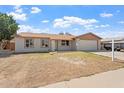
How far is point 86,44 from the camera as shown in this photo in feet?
124

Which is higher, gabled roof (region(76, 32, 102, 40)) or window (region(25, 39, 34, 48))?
gabled roof (region(76, 32, 102, 40))

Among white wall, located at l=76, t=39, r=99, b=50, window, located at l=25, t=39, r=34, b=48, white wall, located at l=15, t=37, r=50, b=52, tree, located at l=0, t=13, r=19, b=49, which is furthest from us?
white wall, located at l=76, t=39, r=99, b=50

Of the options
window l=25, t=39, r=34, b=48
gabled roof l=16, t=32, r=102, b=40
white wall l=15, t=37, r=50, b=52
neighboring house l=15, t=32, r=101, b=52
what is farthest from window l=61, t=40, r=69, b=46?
window l=25, t=39, r=34, b=48

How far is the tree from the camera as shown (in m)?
28.3

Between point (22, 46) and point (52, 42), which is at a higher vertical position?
point (52, 42)

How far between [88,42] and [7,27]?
15.2m

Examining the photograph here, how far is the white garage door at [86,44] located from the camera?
36875mm

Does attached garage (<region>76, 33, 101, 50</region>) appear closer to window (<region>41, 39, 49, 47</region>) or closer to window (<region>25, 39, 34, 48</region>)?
window (<region>41, 39, 49, 47</region>)

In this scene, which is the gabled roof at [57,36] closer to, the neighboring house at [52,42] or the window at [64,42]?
the neighboring house at [52,42]

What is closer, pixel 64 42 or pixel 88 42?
pixel 64 42

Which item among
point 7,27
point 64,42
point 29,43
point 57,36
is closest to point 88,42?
point 64,42

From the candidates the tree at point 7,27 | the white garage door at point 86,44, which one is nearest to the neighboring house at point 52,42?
the white garage door at point 86,44

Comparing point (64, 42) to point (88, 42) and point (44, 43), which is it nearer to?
point (44, 43)

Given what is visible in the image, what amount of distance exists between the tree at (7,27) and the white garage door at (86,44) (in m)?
11.3
